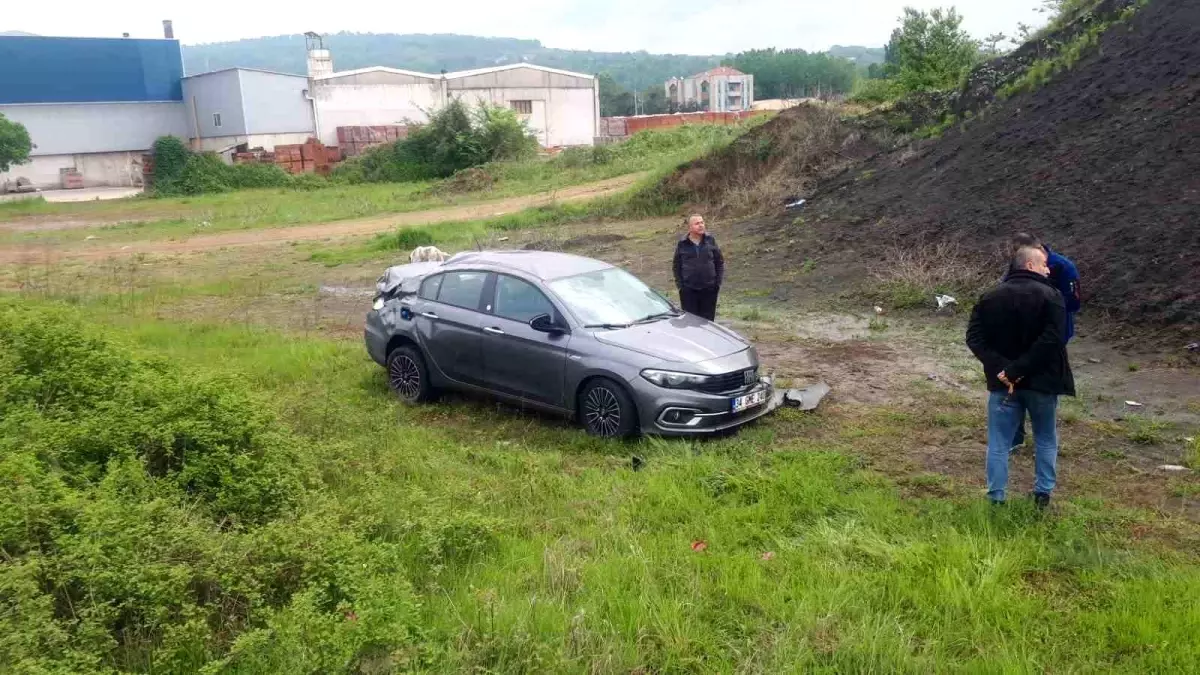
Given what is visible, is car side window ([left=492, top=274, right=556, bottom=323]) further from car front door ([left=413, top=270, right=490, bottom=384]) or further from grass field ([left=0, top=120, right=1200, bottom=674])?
grass field ([left=0, top=120, right=1200, bottom=674])

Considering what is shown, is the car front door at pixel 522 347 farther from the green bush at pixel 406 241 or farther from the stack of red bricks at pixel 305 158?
→ the stack of red bricks at pixel 305 158

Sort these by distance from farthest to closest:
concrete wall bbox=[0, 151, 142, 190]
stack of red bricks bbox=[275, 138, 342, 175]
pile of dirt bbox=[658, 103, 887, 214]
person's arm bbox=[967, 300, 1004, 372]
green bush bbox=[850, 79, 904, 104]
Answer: concrete wall bbox=[0, 151, 142, 190]
stack of red bricks bbox=[275, 138, 342, 175]
green bush bbox=[850, 79, 904, 104]
pile of dirt bbox=[658, 103, 887, 214]
person's arm bbox=[967, 300, 1004, 372]

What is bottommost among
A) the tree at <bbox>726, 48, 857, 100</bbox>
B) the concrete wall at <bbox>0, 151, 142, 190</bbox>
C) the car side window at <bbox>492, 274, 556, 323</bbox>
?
the car side window at <bbox>492, 274, 556, 323</bbox>

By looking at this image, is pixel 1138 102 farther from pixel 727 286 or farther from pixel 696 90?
pixel 696 90

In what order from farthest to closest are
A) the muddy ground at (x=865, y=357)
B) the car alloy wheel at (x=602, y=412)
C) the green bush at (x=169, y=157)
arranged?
the green bush at (x=169, y=157)
the car alloy wheel at (x=602, y=412)
the muddy ground at (x=865, y=357)

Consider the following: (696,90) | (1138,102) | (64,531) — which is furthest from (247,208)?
(696,90)

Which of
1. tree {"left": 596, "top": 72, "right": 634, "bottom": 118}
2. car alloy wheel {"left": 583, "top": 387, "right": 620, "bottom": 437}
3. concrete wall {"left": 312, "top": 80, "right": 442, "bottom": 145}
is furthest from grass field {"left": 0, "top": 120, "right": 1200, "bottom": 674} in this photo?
tree {"left": 596, "top": 72, "right": 634, "bottom": 118}

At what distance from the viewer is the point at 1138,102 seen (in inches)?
561

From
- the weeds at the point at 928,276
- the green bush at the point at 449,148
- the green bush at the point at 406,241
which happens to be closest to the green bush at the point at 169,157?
the green bush at the point at 449,148

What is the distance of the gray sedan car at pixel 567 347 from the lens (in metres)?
7.73

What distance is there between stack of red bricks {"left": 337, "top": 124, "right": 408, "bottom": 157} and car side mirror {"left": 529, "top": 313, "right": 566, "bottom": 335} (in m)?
43.5

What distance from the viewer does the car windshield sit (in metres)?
8.39

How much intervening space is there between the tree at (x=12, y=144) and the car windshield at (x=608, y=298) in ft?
152

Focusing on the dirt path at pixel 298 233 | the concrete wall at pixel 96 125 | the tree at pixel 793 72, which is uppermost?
the tree at pixel 793 72
